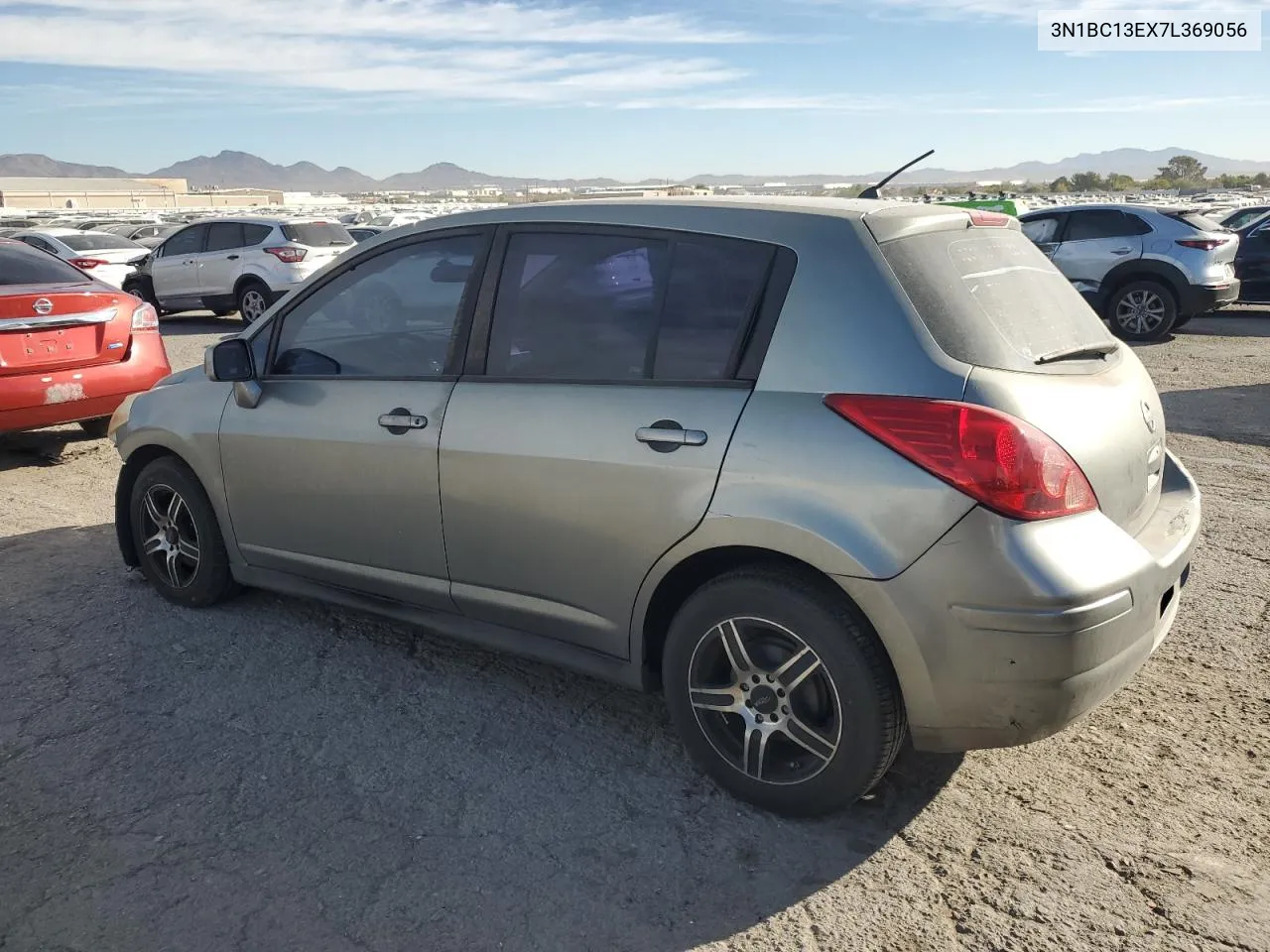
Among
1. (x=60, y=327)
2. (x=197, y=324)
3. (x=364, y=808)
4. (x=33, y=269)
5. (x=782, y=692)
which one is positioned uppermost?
(x=33, y=269)

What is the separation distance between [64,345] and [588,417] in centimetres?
545

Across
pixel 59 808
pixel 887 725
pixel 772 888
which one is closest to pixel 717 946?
pixel 772 888

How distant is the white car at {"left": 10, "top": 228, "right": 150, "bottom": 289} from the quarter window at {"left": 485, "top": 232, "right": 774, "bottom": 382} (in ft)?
49.2

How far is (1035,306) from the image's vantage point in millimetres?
3326

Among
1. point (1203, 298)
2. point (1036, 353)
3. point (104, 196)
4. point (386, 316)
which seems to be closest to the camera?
point (1036, 353)

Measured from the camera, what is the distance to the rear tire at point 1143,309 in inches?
537

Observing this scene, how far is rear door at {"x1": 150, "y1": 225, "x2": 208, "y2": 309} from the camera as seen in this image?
17297 millimetres

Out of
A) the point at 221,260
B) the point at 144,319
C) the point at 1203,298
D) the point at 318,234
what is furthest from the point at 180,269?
the point at 1203,298

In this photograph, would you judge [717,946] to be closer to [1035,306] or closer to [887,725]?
[887,725]

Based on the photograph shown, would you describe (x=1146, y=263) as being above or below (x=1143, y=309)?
above

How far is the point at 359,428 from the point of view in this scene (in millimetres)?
3996

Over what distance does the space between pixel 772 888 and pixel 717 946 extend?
280mm

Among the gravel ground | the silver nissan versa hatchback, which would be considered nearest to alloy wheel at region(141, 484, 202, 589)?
the gravel ground

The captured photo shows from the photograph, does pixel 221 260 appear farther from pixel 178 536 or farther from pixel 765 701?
pixel 765 701
